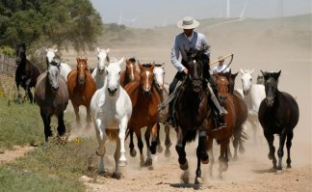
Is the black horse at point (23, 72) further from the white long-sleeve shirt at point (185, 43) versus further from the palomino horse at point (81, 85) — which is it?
the white long-sleeve shirt at point (185, 43)

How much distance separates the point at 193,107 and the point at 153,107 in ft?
10.3

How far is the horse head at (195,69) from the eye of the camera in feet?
39.8

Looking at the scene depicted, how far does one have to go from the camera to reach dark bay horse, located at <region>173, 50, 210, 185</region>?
12.2 m

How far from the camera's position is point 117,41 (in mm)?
132250

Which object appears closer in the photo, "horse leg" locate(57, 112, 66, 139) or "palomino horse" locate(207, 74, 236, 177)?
"palomino horse" locate(207, 74, 236, 177)

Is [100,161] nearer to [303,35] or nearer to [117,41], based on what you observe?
[303,35]

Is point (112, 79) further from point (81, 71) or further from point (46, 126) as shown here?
point (81, 71)

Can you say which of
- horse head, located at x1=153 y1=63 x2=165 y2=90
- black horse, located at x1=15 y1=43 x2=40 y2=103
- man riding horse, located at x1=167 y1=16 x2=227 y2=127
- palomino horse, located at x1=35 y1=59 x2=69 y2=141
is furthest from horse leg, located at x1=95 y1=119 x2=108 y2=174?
black horse, located at x1=15 y1=43 x2=40 y2=103

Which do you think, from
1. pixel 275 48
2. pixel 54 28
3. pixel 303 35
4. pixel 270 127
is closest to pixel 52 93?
pixel 270 127

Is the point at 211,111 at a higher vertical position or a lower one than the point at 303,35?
lower

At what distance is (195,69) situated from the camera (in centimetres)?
1212

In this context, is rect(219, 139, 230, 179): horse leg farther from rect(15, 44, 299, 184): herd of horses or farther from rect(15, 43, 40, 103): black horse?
rect(15, 43, 40, 103): black horse

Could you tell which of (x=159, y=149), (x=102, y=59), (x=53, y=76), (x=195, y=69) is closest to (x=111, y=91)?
(x=195, y=69)

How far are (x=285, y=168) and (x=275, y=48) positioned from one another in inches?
3474
